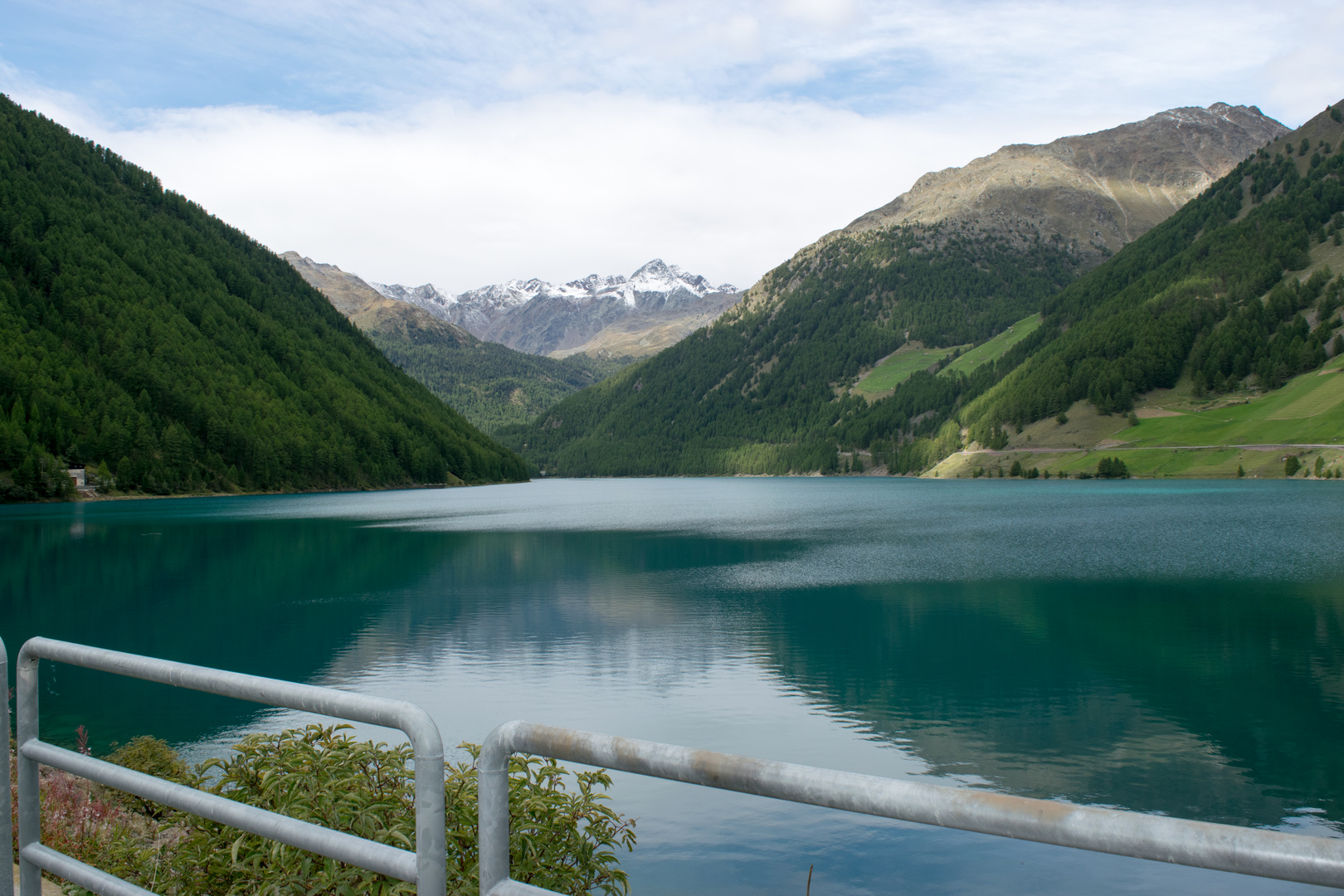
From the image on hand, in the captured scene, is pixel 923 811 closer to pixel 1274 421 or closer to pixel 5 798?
pixel 5 798

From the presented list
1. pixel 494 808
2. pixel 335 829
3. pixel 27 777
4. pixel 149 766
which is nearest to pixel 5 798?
pixel 27 777

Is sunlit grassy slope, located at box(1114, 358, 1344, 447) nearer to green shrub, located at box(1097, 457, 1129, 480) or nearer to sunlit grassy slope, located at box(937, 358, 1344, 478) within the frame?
sunlit grassy slope, located at box(937, 358, 1344, 478)

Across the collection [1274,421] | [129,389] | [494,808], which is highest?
[129,389]

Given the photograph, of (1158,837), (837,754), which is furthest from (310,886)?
(837,754)

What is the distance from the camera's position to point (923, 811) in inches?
119

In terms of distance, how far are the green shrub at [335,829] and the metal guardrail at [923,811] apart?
3301 millimetres

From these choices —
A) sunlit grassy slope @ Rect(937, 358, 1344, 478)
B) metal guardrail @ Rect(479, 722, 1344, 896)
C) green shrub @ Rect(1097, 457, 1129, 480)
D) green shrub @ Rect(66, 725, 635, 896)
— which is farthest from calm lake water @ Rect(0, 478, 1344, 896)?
green shrub @ Rect(1097, 457, 1129, 480)

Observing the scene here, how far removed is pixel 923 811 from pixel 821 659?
29.0 metres

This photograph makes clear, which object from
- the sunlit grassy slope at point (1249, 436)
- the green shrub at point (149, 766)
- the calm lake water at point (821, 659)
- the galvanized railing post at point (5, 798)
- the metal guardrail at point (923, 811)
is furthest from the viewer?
the sunlit grassy slope at point (1249, 436)

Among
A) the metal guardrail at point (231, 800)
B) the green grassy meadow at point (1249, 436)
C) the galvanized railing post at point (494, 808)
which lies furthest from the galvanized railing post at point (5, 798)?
the green grassy meadow at point (1249, 436)

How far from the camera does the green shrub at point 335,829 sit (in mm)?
7266

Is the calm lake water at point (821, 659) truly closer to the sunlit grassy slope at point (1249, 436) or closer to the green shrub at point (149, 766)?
the green shrub at point (149, 766)

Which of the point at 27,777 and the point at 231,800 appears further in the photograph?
the point at 27,777

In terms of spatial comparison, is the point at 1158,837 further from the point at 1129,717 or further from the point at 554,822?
the point at 1129,717
